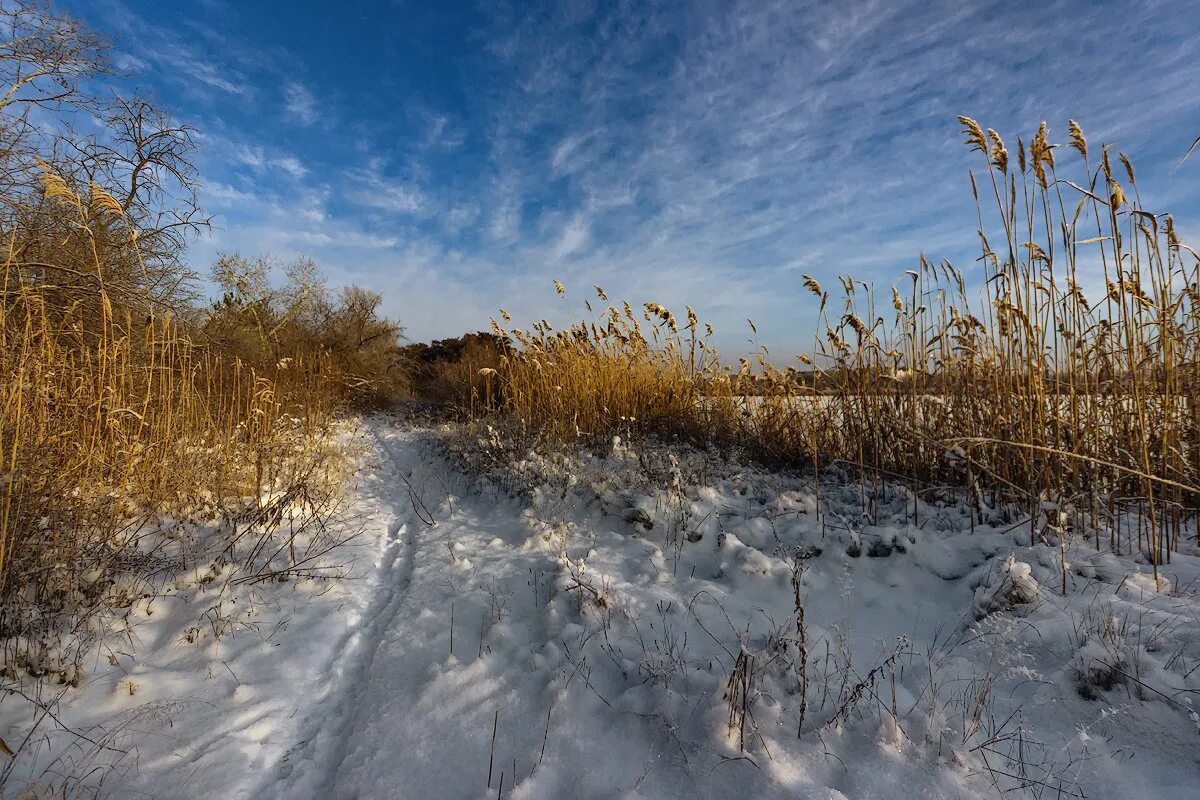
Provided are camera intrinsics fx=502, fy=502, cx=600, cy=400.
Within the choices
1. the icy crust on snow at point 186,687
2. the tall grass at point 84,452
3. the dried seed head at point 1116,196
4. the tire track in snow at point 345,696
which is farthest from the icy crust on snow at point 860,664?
the tall grass at point 84,452

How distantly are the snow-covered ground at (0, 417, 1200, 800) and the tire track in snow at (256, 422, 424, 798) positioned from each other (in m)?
0.01

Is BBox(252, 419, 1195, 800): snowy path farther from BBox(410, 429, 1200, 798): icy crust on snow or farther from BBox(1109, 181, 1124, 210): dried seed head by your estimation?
BBox(1109, 181, 1124, 210): dried seed head

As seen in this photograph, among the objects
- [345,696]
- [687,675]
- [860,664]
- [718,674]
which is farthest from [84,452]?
[860,664]

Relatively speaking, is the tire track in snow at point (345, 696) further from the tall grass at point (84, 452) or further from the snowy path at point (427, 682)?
the tall grass at point (84, 452)

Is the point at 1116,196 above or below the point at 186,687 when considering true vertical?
above

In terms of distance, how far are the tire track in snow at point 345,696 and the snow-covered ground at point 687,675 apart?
0.04 ft

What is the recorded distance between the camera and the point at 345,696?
2262 millimetres

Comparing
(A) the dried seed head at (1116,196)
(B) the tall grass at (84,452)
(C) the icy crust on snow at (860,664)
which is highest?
(A) the dried seed head at (1116,196)

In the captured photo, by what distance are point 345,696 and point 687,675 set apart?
60.3 inches

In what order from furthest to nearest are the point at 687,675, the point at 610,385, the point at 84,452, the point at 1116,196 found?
1. the point at 610,385
2. the point at 84,452
3. the point at 1116,196
4. the point at 687,675

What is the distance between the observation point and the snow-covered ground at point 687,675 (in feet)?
5.38

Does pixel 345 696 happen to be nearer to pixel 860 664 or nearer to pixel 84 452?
pixel 860 664

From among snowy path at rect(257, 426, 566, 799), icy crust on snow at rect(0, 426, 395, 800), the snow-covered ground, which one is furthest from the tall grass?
snowy path at rect(257, 426, 566, 799)

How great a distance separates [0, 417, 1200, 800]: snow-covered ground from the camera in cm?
164
